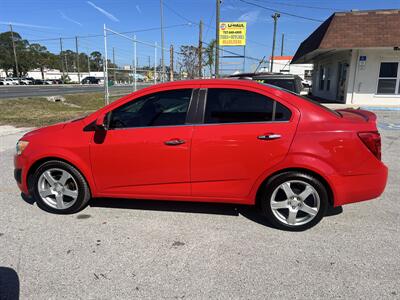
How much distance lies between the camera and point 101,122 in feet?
11.6

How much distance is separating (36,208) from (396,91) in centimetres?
1858

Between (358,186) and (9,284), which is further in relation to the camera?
(358,186)

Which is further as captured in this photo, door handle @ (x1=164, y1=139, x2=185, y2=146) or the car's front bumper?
the car's front bumper

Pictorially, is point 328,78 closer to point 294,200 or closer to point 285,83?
point 285,83

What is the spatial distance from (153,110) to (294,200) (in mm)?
1895

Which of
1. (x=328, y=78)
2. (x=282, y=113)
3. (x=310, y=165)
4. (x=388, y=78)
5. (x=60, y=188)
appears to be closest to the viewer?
(x=310, y=165)

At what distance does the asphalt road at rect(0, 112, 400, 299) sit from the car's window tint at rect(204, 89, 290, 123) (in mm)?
1236

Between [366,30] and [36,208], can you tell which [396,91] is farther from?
[36,208]

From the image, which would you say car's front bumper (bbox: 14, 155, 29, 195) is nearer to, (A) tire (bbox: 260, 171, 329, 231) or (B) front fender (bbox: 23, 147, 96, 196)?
(B) front fender (bbox: 23, 147, 96, 196)

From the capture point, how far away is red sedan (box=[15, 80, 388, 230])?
321 centimetres

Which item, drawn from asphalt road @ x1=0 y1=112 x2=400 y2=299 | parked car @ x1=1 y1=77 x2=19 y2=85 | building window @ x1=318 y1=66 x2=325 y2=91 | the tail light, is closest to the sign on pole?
building window @ x1=318 y1=66 x2=325 y2=91

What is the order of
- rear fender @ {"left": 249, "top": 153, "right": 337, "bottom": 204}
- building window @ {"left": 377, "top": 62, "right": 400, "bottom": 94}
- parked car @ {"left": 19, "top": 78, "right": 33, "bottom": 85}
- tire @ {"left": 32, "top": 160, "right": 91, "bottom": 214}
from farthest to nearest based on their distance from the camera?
1. parked car @ {"left": 19, "top": 78, "right": 33, "bottom": 85}
2. building window @ {"left": 377, "top": 62, "right": 400, "bottom": 94}
3. tire @ {"left": 32, "top": 160, "right": 91, "bottom": 214}
4. rear fender @ {"left": 249, "top": 153, "right": 337, "bottom": 204}

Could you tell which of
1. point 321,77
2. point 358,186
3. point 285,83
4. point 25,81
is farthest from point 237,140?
point 25,81

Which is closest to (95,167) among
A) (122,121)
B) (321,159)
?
(122,121)
